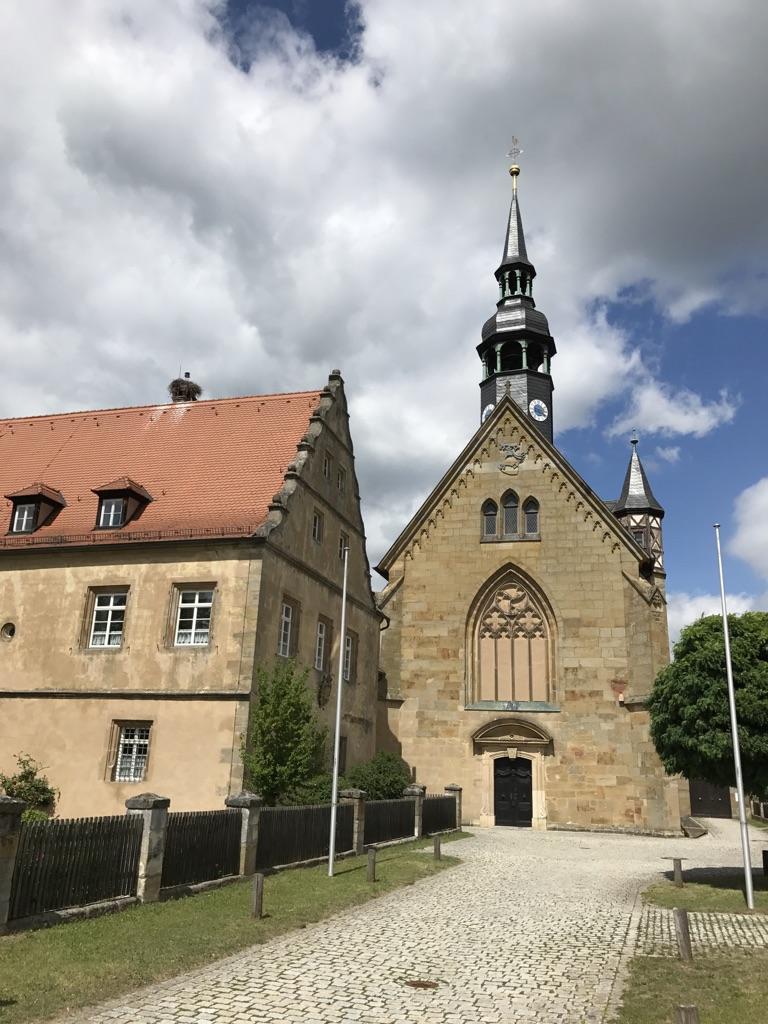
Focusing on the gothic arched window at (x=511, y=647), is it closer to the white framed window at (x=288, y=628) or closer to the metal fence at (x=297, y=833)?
the white framed window at (x=288, y=628)

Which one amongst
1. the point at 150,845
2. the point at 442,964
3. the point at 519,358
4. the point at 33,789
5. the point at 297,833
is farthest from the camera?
the point at 519,358

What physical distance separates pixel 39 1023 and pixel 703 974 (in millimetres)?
7007

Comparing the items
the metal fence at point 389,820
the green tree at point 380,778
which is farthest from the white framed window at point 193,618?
the green tree at point 380,778

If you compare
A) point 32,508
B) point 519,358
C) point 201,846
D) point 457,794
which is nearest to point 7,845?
point 201,846

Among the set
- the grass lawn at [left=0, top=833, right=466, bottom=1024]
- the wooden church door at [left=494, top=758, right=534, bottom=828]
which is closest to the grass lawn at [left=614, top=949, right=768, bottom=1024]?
the grass lawn at [left=0, top=833, right=466, bottom=1024]

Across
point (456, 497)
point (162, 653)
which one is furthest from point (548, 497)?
point (162, 653)

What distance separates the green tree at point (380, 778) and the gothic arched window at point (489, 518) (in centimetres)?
1292

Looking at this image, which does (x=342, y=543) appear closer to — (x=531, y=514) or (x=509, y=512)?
(x=509, y=512)

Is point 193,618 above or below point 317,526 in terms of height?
below

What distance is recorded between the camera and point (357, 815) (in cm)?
2002

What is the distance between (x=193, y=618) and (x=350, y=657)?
27.8 ft

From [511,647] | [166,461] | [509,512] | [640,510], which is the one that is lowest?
[511,647]

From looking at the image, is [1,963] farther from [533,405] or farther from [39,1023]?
[533,405]

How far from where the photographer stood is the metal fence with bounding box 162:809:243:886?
1323 cm
